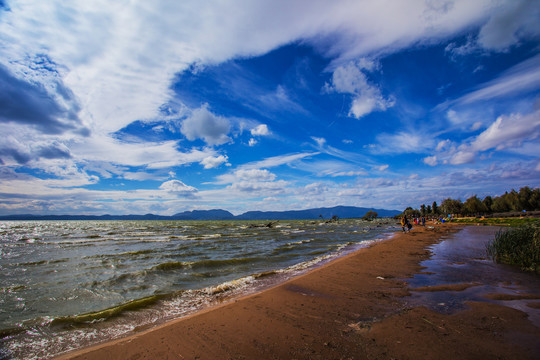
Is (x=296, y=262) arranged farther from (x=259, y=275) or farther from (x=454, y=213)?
(x=454, y=213)

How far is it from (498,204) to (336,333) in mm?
103156

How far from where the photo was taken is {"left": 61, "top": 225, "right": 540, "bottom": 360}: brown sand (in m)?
4.14

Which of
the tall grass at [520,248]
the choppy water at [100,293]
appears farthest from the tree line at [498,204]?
the choppy water at [100,293]

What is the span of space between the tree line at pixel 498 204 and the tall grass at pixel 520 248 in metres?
56.8

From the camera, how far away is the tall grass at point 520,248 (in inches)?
393

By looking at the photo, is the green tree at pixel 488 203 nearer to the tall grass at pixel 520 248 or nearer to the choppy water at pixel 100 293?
the tall grass at pixel 520 248

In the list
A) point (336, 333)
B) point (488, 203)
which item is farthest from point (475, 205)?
point (336, 333)

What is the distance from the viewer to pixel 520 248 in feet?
36.0

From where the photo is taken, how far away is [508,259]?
453 inches

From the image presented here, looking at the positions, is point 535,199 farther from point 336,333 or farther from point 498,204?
point 336,333

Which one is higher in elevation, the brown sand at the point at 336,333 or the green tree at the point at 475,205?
the green tree at the point at 475,205

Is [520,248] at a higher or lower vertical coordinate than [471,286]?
higher

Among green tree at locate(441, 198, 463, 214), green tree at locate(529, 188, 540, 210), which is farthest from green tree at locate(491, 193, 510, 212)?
green tree at locate(441, 198, 463, 214)

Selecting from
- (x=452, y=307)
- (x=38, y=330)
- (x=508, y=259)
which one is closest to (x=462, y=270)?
(x=508, y=259)
